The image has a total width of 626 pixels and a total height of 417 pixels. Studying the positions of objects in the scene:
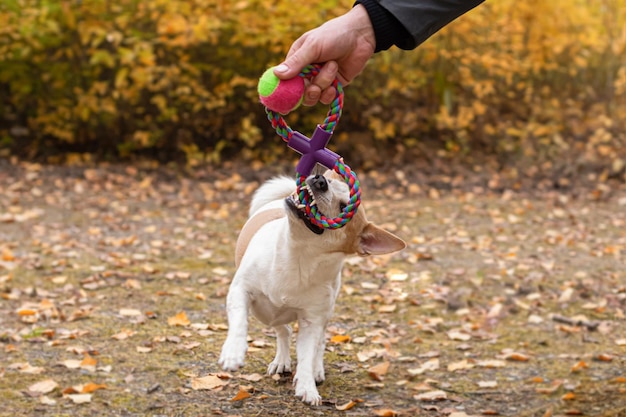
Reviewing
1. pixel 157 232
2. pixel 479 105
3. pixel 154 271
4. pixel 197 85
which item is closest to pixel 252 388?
pixel 154 271

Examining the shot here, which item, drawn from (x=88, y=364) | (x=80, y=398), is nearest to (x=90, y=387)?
(x=80, y=398)

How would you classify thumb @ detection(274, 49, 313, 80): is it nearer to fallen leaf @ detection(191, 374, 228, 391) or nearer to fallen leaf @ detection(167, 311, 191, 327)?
fallen leaf @ detection(191, 374, 228, 391)

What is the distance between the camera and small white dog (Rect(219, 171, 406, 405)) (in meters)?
3.11

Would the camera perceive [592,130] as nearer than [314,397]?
No

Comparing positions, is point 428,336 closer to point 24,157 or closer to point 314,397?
point 314,397

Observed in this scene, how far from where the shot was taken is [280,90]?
2.81 m

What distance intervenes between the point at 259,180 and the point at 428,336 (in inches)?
182

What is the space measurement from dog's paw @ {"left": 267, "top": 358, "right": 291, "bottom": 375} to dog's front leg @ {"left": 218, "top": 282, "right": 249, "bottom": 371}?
0.59 m

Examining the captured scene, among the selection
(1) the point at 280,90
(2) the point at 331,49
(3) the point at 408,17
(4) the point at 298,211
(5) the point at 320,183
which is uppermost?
(3) the point at 408,17

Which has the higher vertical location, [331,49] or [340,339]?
[331,49]

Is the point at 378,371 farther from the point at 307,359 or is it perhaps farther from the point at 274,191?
the point at 274,191

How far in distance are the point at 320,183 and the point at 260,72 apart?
6485mm

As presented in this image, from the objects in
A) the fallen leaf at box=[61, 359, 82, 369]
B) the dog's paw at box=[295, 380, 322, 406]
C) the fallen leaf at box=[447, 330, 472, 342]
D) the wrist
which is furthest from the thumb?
the fallen leaf at box=[447, 330, 472, 342]

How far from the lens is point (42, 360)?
13.4ft
